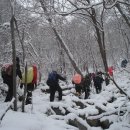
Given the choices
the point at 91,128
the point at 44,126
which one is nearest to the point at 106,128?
the point at 91,128

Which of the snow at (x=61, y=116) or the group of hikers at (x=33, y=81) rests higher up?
the group of hikers at (x=33, y=81)

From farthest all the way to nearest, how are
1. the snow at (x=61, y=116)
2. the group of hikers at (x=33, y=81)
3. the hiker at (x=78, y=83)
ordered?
the hiker at (x=78, y=83)
the group of hikers at (x=33, y=81)
the snow at (x=61, y=116)

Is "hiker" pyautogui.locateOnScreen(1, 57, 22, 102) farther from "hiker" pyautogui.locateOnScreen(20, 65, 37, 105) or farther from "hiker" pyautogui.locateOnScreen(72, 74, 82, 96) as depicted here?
"hiker" pyautogui.locateOnScreen(72, 74, 82, 96)

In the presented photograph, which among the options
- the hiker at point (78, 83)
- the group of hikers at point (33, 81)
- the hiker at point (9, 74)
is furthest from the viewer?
the hiker at point (78, 83)

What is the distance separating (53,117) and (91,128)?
4.21ft


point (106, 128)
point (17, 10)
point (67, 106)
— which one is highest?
point (17, 10)

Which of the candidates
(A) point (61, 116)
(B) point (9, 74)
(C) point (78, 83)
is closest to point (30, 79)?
(B) point (9, 74)

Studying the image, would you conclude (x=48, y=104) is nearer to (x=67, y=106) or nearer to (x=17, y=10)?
(x=67, y=106)

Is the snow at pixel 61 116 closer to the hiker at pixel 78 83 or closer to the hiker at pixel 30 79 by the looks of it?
the hiker at pixel 30 79

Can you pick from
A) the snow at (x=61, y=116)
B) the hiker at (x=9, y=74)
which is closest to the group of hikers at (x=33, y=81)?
the hiker at (x=9, y=74)

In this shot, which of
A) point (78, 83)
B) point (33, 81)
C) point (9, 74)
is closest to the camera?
point (9, 74)

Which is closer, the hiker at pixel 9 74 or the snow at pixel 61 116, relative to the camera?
the snow at pixel 61 116

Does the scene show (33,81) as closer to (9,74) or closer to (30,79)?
(30,79)

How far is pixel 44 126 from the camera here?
26.3ft
